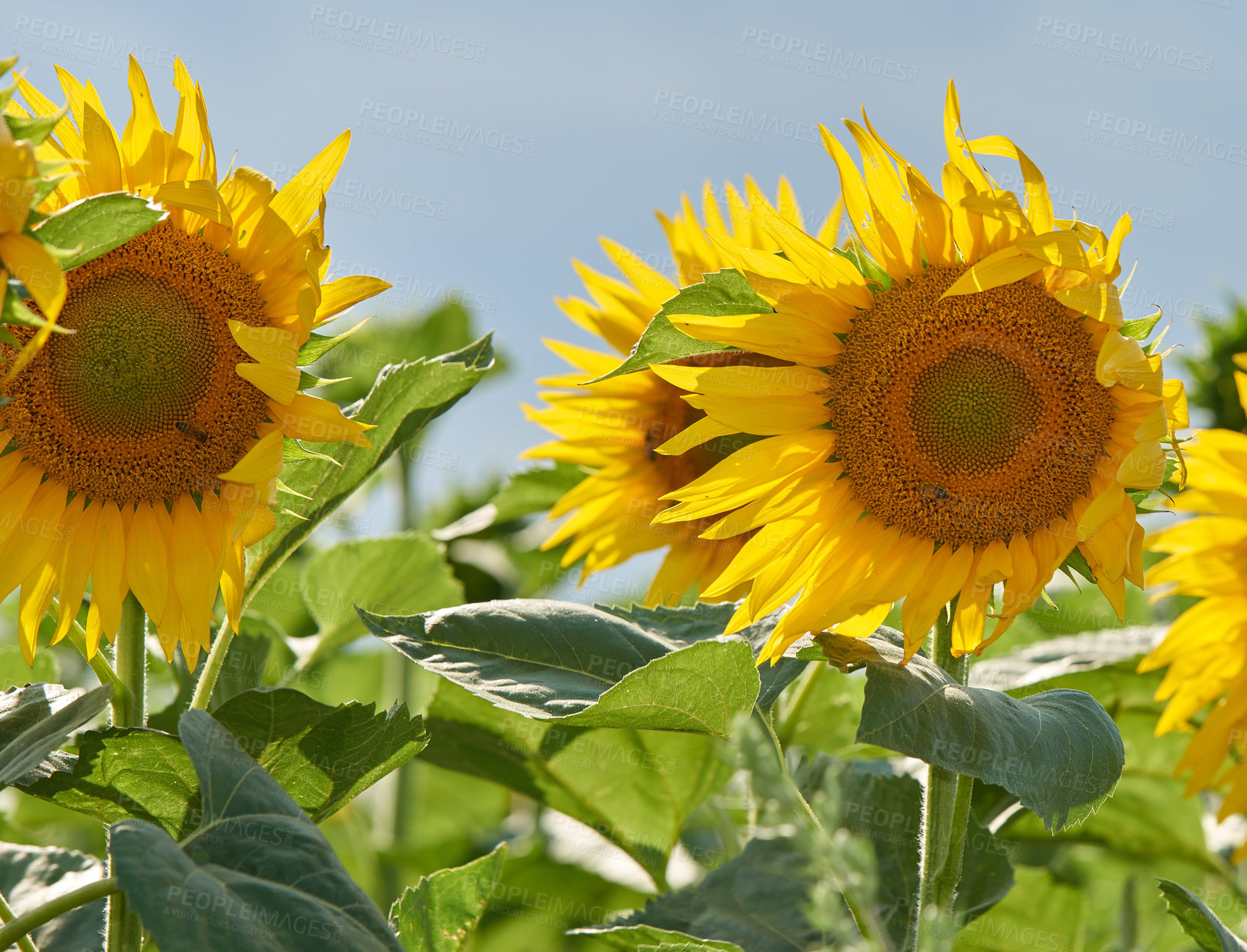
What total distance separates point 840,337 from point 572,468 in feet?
3.52

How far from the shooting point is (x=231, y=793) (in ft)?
4.17

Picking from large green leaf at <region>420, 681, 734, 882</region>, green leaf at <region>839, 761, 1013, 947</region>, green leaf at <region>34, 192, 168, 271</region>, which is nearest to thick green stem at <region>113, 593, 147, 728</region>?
green leaf at <region>34, 192, 168, 271</region>

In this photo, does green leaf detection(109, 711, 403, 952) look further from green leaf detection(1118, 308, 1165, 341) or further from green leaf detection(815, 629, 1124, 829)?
green leaf detection(1118, 308, 1165, 341)

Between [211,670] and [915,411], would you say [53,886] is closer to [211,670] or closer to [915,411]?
[211,670]

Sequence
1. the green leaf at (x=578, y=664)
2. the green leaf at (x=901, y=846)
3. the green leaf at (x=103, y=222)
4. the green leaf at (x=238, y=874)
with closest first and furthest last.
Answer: the green leaf at (x=238, y=874), the green leaf at (x=103, y=222), the green leaf at (x=578, y=664), the green leaf at (x=901, y=846)

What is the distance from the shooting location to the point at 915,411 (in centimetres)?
169

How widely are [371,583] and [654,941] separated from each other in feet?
3.53

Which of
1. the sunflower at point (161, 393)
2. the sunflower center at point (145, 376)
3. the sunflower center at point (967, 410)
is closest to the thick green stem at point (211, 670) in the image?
the sunflower at point (161, 393)

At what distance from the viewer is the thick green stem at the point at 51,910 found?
1.20 meters

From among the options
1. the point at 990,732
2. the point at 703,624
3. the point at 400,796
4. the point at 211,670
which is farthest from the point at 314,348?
the point at 400,796

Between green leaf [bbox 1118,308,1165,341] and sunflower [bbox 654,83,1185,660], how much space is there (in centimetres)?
3

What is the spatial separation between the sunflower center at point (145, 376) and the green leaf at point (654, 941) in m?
0.82

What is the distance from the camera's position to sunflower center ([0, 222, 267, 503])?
1.52m

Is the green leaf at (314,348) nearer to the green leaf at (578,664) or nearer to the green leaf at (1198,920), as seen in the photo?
the green leaf at (578,664)
